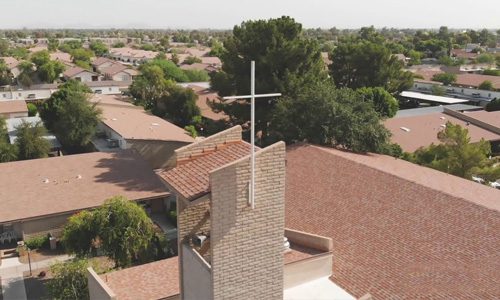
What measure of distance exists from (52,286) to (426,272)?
44.2 feet

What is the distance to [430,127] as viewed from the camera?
44.7 metres

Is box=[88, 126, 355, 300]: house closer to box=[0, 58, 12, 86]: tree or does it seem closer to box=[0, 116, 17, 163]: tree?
box=[0, 116, 17, 163]: tree

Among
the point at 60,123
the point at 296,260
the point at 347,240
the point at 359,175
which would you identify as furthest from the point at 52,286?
the point at 60,123

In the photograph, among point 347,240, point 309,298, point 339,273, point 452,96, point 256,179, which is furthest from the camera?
point 452,96

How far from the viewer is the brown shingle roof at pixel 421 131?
40.4m

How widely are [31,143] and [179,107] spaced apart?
18.6 metres

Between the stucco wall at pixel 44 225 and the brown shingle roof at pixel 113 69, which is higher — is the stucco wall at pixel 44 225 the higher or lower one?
the lower one

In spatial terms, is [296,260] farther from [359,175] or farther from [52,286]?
[52,286]

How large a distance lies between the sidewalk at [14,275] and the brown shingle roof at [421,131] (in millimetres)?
27394

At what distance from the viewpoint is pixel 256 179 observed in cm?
1046

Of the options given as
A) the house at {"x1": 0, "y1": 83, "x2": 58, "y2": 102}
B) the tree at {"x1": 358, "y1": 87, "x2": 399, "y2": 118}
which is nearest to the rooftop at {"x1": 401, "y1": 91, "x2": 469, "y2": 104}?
the tree at {"x1": 358, "y1": 87, "x2": 399, "y2": 118}

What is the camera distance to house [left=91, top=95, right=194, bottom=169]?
35.7 metres

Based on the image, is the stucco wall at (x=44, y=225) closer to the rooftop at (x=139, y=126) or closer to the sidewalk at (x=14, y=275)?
the sidewalk at (x=14, y=275)

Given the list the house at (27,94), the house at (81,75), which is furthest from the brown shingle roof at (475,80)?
the house at (81,75)
